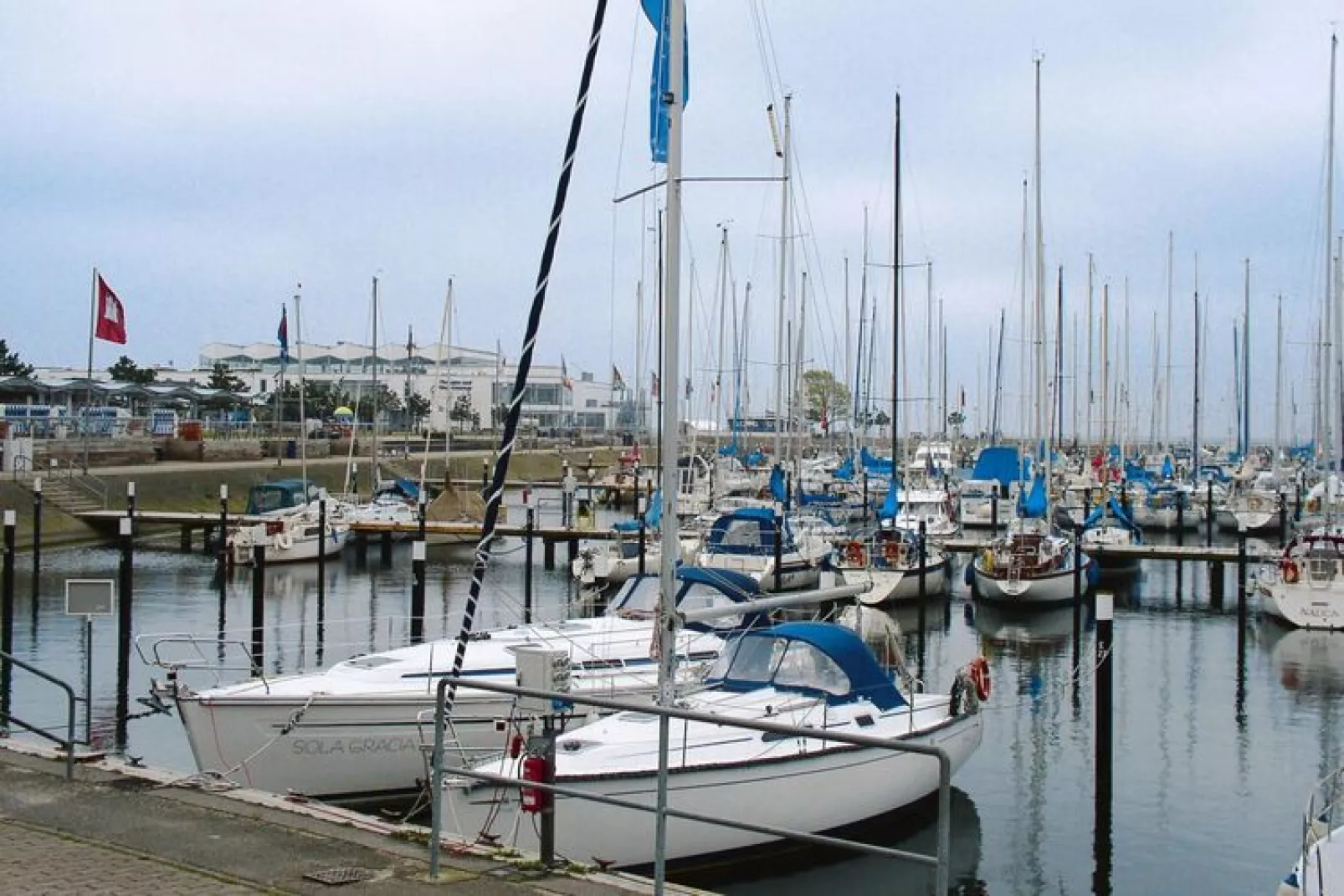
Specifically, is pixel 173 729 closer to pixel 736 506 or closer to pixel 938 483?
pixel 736 506

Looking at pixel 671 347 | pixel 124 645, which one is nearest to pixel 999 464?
pixel 124 645

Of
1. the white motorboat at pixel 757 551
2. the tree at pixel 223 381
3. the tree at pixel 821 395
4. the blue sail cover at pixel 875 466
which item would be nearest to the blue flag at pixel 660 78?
the white motorboat at pixel 757 551

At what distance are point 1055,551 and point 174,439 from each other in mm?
53750

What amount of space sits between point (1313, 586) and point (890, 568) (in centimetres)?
1178

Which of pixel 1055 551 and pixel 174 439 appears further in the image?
pixel 174 439

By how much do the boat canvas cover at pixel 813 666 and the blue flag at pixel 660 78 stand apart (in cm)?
654

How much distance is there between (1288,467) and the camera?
100875 millimetres

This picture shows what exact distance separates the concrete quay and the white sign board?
17.5ft

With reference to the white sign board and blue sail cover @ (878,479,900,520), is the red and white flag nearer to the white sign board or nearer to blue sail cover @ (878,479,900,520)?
blue sail cover @ (878,479,900,520)

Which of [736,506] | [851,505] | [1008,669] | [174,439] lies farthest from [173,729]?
[174,439]

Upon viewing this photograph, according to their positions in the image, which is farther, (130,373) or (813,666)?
(130,373)

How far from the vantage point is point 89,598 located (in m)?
16.8

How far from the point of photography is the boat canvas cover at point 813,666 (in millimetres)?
17594

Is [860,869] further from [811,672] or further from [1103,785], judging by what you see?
[1103,785]
